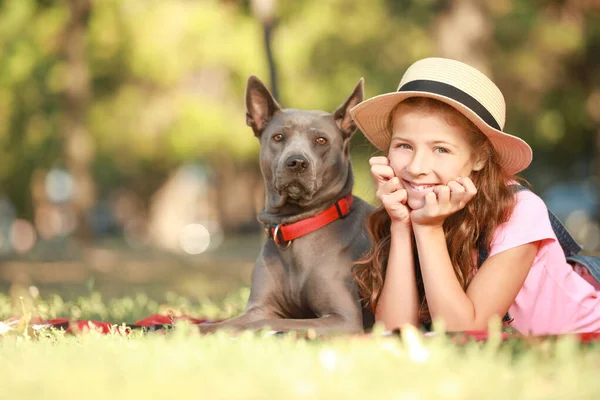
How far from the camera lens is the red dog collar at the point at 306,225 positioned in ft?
15.3

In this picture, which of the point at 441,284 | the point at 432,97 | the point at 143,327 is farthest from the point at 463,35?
the point at 143,327

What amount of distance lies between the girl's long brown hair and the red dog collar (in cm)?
44

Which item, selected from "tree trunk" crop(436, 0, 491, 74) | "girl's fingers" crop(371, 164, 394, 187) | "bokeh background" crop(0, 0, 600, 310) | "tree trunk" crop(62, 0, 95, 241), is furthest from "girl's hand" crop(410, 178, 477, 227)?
"tree trunk" crop(62, 0, 95, 241)

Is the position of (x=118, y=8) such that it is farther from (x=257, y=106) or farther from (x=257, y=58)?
(x=257, y=106)

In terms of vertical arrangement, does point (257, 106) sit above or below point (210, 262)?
above

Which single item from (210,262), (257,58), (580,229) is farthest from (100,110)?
(580,229)

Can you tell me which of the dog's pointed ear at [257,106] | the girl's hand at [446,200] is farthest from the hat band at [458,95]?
the dog's pointed ear at [257,106]

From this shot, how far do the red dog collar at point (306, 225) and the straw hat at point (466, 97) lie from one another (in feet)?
2.17

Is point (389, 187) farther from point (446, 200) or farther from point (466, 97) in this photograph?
point (466, 97)

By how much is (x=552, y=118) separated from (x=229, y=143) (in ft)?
26.0

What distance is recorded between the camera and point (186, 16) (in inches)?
750

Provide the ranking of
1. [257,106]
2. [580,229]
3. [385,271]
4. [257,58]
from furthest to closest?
1. [580,229]
2. [257,58]
3. [257,106]
4. [385,271]

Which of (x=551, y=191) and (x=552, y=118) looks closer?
(x=552, y=118)

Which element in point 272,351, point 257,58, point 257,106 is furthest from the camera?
point 257,58
